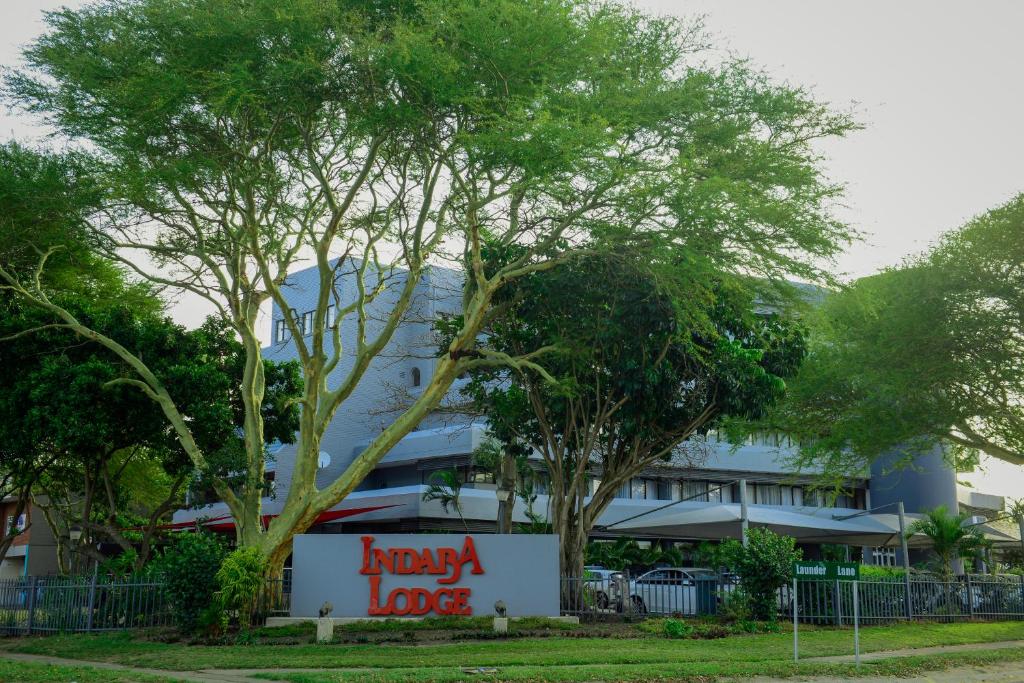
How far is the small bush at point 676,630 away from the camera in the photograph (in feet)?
66.4

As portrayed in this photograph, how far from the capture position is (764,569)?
2238 centimetres

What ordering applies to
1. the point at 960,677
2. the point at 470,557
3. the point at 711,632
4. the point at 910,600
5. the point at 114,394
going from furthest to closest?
the point at 910,600
the point at 114,394
the point at 470,557
the point at 711,632
the point at 960,677

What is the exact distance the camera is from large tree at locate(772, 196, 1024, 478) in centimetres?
2591

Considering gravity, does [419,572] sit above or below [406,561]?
below

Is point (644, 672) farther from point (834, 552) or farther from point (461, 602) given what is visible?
point (834, 552)

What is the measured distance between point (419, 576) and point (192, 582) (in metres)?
4.45

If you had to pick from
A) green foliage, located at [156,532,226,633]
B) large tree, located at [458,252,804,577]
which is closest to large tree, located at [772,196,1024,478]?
large tree, located at [458,252,804,577]

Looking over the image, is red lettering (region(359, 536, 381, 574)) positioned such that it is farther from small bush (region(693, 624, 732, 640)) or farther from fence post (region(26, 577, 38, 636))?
fence post (region(26, 577, 38, 636))

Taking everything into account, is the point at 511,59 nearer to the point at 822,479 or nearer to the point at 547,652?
the point at 547,652

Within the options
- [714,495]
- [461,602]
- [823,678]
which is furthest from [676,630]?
[714,495]

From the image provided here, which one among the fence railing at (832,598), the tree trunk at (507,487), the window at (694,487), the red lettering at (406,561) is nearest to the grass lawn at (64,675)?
the red lettering at (406,561)

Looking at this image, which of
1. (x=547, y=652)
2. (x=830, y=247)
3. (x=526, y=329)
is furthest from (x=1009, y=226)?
(x=547, y=652)

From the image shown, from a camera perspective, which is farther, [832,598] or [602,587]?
[602,587]

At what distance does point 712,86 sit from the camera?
21.0m
